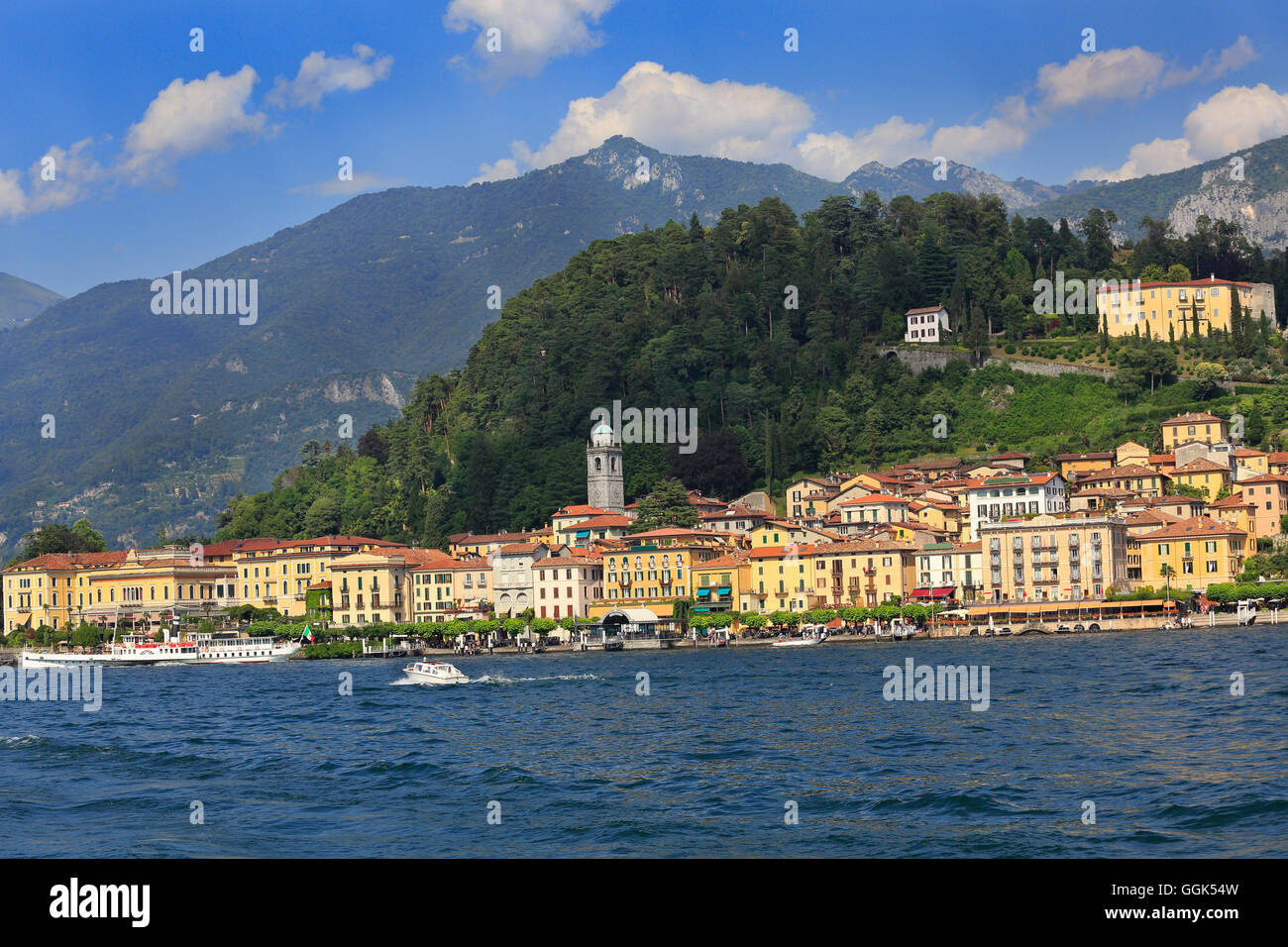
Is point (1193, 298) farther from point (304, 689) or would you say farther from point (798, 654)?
point (304, 689)

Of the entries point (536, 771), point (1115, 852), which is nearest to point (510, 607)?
point (536, 771)

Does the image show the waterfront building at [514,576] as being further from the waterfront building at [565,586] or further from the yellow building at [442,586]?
the yellow building at [442,586]

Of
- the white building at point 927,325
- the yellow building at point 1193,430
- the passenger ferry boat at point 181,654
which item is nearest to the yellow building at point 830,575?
the yellow building at point 1193,430

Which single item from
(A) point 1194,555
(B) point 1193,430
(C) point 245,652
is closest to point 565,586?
(C) point 245,652

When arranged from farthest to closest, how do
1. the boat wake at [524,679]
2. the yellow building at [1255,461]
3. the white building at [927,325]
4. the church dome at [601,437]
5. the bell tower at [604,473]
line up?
the white building at [927,325], the church dome at [601,437], the bell tower at [604,473], the yellow building at [1255,461], the boat wake at [524,679]

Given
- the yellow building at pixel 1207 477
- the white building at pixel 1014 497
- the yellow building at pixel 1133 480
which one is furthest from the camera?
the yellow building at pixel 1133 480

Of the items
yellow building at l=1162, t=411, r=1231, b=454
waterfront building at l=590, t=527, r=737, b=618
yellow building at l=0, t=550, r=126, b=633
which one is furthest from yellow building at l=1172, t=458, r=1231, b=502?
yellow building at l=0, t=550, r=126, b=633

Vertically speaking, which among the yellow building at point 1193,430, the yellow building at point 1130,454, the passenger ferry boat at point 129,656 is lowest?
the passenger ferry boat at point 129,656
